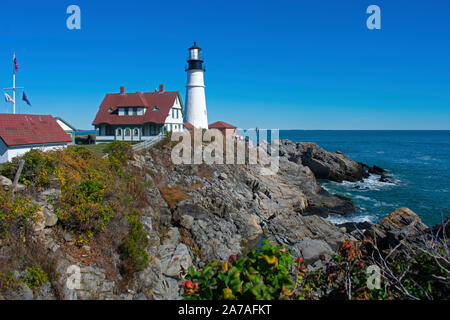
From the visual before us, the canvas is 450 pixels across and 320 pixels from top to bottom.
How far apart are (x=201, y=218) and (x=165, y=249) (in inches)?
158

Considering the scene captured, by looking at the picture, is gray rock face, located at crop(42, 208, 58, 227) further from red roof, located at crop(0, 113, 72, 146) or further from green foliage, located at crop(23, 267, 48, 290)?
red roof, located at crop(0, 113, 72, 146)

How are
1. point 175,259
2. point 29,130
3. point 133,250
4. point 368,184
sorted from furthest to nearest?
point 368,184, point 29,130, point 175,259, point 133,250

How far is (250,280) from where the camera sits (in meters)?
3.96

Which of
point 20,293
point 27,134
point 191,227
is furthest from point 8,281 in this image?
point 27,134

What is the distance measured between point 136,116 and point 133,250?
976 inches

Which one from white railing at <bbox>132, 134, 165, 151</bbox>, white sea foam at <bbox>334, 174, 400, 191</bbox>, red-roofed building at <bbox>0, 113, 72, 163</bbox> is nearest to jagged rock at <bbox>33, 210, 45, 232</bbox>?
red-roofed building at <bbox>0, 113, 72, 163</bbox>

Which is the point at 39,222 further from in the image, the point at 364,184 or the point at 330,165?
the point at 330,165

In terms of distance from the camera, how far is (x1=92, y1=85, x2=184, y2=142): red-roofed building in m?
32.9

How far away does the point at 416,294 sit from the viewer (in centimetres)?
431

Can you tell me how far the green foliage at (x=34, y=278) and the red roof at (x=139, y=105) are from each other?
2491 centimetres

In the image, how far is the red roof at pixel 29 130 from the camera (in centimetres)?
1832

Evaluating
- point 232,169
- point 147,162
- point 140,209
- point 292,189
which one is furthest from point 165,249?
point 292,189

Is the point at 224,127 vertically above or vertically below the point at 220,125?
below
